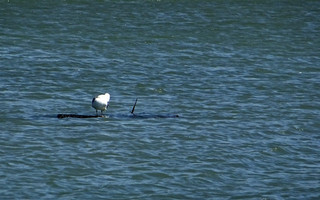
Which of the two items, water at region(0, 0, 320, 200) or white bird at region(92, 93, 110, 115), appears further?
white bird at region(92, 93, 110, 115)

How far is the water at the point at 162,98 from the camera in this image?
65.5ft

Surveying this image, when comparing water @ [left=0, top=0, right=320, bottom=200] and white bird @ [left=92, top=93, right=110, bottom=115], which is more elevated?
white bird @ [left=92, top=93, right=110, bottom=115]

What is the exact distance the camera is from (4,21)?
40.7 meters

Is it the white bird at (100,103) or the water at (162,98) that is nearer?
the water at (162,98)

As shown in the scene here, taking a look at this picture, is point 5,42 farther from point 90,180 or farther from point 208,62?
point 90,180

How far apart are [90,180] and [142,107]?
25.2 ft

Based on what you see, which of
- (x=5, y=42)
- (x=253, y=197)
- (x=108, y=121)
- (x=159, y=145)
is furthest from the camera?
(x=5, y=42)

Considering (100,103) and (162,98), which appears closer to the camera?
(100,103)

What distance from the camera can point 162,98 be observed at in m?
28.3

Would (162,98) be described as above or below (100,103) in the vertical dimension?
below

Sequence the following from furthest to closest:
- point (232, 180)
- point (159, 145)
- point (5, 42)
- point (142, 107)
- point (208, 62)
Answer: point (5, 42) → point (208, 62) → point (142, 107) → point (159, 145) → point (232, 180)

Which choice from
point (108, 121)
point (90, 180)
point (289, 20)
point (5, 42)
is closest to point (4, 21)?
point (5, 42)

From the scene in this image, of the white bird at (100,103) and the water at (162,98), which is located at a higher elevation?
the white bird at (100,103)

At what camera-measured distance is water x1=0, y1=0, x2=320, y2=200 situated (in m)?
20.0
